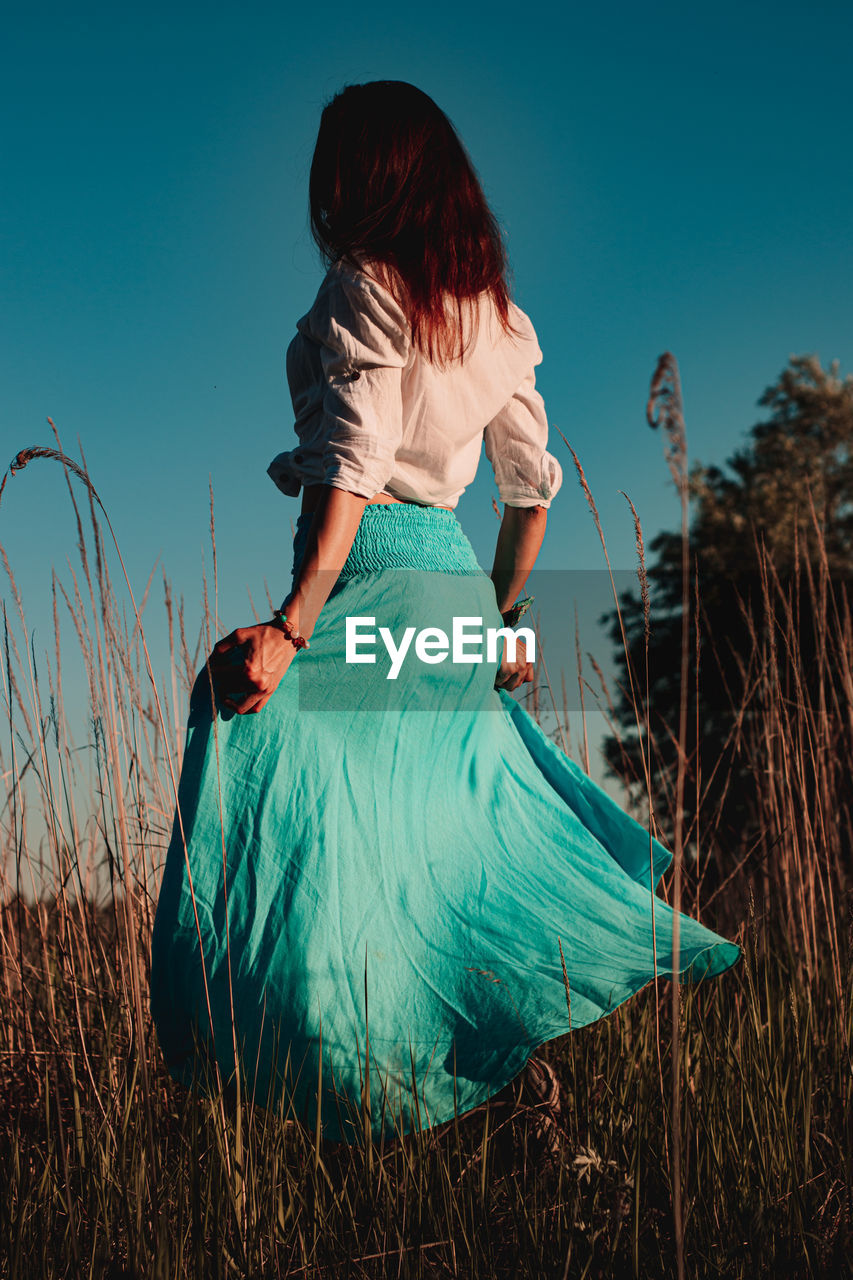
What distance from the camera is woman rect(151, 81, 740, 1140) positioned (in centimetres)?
110

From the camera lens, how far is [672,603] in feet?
39.8

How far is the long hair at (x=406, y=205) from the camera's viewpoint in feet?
4.10

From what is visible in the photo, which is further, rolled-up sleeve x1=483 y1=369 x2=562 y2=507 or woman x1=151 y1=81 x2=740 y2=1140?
rolled-up sleeve x1=483 y1=369 x2=562 y2=507

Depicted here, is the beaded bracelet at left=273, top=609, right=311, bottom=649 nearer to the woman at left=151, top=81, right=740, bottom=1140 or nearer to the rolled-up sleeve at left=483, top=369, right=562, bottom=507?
the woman at left=151, top=81, right=740, bottom=1140

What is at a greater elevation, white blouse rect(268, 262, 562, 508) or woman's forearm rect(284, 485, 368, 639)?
white blouse rect(268, 262, 562, 508)

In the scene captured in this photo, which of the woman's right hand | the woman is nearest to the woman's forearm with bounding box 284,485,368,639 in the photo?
the woman

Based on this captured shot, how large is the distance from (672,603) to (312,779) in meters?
11.5

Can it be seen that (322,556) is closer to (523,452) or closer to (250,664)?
(250,664)

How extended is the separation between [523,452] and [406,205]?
44 centimetres

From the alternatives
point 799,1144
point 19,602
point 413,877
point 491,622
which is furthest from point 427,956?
point 19,602

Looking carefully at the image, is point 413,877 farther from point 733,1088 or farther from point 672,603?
point 672,603

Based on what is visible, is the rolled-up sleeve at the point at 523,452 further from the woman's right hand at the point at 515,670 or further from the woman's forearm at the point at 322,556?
the woman's forearm at the point at 322,556

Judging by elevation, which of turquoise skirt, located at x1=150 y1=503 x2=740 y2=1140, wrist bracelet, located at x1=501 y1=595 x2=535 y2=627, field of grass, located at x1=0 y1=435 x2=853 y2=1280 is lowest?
field of grass, located at x1=0 y1=435 x2=853 y2=1280

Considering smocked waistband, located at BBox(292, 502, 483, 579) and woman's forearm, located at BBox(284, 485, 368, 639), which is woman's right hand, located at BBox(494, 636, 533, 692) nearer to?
smocked waistband, located at BBox(292, 502, 483, 579)
